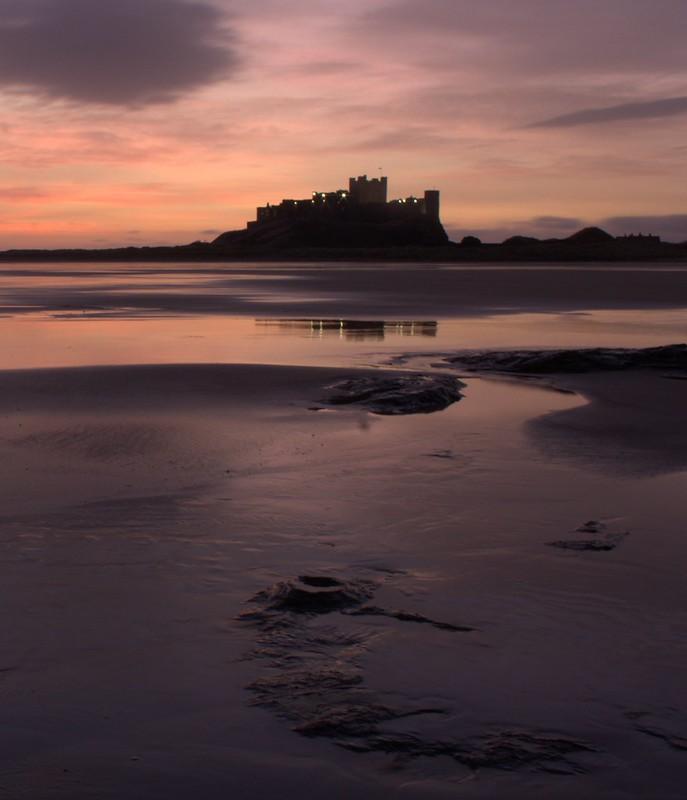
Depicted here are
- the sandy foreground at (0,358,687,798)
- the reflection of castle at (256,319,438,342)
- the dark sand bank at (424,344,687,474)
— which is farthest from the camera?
the reflection of castle at (256,319,438,342)

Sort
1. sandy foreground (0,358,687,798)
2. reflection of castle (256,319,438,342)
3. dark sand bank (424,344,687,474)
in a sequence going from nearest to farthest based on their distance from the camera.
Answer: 1. sandy foreground (0,358,687,798)
2. dark sand bank (424,344,687,474)
3. reflection of castle (256,319,438,342)

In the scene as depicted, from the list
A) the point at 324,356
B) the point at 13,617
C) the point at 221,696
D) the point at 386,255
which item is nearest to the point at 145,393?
the point at 324,356

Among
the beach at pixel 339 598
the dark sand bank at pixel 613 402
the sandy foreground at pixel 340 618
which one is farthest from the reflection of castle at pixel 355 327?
the sandy foreground at pixel 340 618

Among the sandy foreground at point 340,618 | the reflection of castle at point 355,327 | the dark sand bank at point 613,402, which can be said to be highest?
the reflection of castle at point 355,327

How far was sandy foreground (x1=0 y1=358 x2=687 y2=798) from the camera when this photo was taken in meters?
2.66

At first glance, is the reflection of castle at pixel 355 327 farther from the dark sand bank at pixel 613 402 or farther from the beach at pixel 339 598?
the beach at pixel 339 598

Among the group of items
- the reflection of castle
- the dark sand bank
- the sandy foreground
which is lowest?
the sandy foreground

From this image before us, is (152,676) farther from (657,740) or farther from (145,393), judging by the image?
(145,393)

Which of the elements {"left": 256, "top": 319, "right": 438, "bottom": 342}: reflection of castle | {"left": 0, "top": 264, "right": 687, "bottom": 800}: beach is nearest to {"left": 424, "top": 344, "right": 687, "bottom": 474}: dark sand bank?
{"left": 0, "top": 264, "right": 687, "bottom": 800}: beach

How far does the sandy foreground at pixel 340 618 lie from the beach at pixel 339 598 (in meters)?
0.01

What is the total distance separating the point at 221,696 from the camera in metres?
3.02

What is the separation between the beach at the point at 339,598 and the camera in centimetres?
268

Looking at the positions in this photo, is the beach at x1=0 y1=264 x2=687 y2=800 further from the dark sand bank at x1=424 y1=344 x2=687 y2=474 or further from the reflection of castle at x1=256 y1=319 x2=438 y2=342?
the reflection of castle at x1=256 y1=319 x2=438 y2=342

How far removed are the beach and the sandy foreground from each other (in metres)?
0.01
